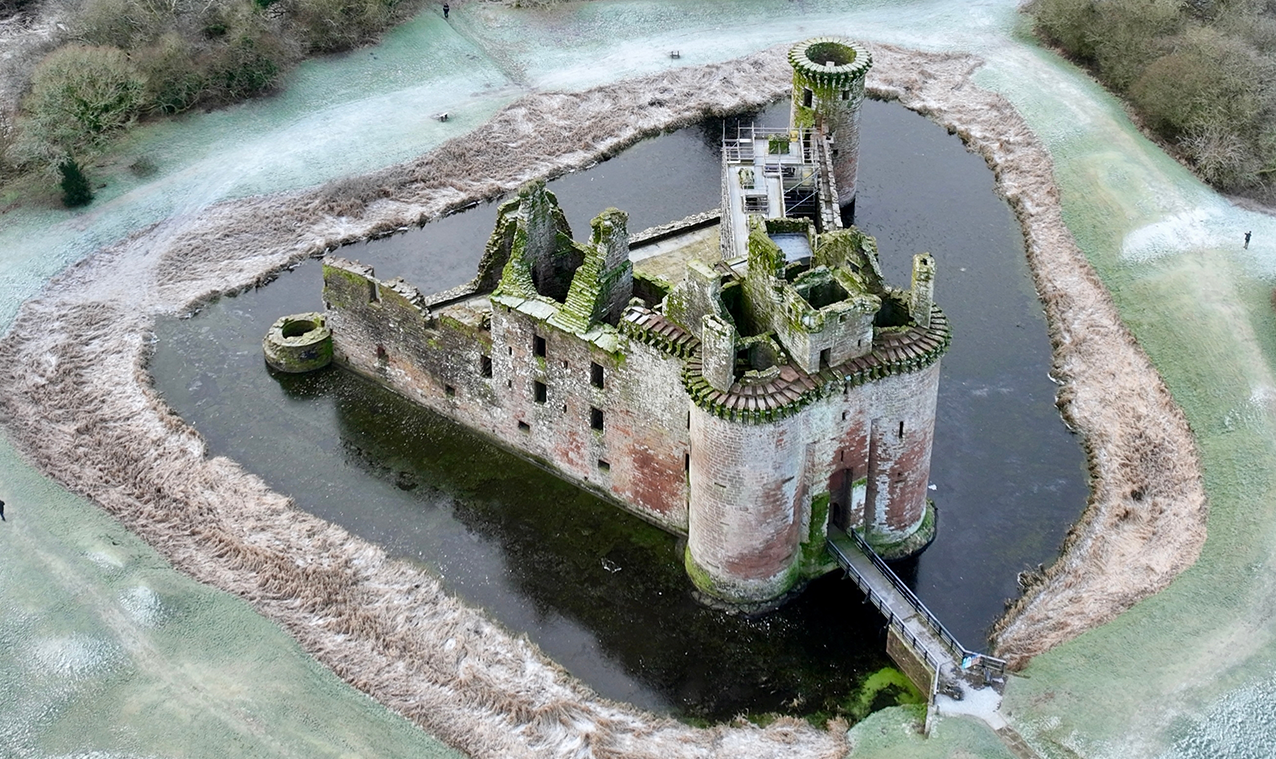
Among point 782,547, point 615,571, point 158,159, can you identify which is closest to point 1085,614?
point 782,547

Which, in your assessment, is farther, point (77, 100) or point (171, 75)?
point (171, 75)

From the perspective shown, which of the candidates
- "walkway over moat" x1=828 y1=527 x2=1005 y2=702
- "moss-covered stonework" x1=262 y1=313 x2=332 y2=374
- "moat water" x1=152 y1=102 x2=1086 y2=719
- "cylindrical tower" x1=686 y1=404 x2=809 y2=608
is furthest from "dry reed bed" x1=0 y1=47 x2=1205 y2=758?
"cylindrical tower" x1=686 y1=404 x2=809 y2=608

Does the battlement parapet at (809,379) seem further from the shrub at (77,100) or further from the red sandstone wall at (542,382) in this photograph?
the shrub at (77,100)

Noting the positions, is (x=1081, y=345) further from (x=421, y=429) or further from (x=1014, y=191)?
(x=421, y=429)

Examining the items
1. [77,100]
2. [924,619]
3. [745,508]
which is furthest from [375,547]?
[77,100]

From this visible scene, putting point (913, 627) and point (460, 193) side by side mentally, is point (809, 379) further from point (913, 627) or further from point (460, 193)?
point (460, 193)

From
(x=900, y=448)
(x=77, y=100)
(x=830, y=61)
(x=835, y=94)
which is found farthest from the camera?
(x=77, y=100)
